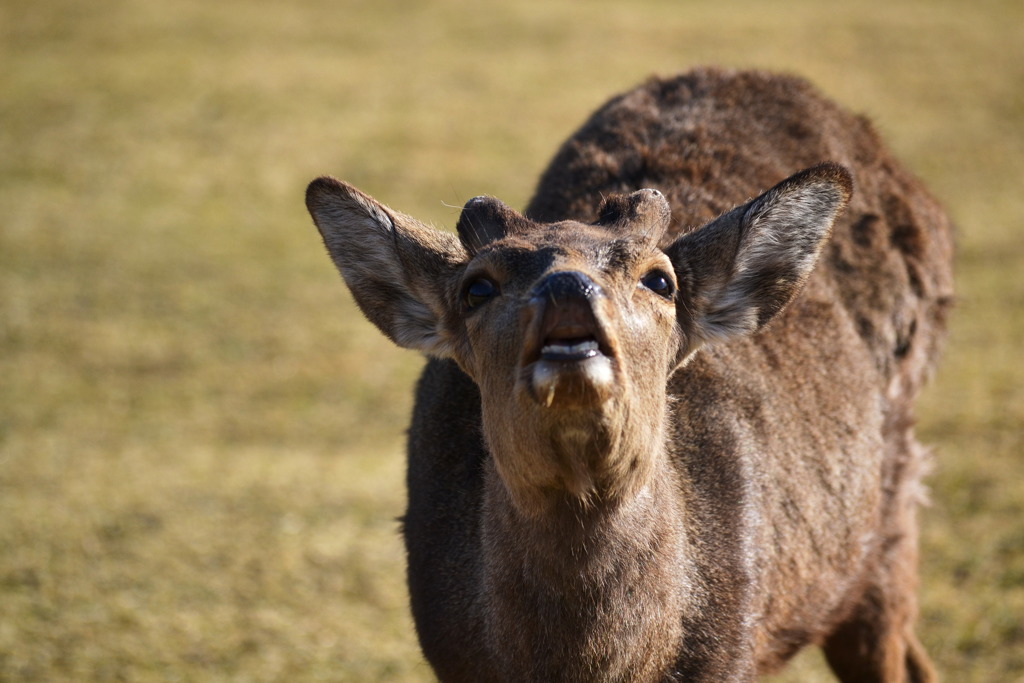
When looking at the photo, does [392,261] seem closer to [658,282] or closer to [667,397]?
[658,282]

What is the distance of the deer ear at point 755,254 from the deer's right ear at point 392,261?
87 centimetres

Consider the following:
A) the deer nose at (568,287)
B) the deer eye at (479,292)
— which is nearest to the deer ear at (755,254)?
the deer eye at (479,292)

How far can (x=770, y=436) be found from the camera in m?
4.95

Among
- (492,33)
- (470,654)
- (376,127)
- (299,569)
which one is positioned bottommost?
(299,569)

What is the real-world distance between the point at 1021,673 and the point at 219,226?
10.6m

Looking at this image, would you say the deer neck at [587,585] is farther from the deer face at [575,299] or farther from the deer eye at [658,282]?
the deer eye at [658,282]

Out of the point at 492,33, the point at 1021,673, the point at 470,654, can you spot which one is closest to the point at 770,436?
the point at 470,654

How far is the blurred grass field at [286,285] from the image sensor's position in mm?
7141

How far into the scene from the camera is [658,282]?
3807mm

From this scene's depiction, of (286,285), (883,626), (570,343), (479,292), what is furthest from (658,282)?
(286,285)

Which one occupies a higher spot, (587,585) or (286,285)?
(286,285)

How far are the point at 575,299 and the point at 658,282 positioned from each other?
740mm

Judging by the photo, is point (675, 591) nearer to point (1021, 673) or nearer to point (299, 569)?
point (1021, 673)

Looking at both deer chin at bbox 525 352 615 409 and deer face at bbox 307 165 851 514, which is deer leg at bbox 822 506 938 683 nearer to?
deer face at bbox 307 165 851 514
